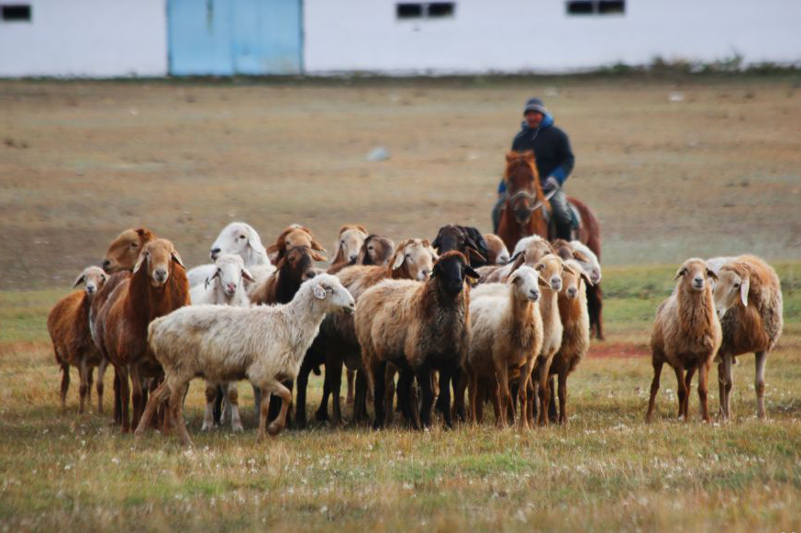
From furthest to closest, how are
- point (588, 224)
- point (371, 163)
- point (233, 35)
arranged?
point (233, 35) < point (371, 163) < point (588, 224)

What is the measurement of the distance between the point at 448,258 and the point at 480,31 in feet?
90.8

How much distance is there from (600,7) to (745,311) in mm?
26693

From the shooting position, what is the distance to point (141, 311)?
39.9ft

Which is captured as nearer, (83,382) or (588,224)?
(83,382)

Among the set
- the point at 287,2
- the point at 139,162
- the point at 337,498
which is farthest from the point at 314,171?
the point at 337,498

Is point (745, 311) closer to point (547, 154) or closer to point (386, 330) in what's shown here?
point (386, 330)

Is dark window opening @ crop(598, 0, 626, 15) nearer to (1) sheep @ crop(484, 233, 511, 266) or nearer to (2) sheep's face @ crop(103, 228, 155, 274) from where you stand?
(1) sheep @ crop(484, 233, 511, 266)

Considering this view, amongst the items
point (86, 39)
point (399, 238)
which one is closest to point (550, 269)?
point (399, 238)

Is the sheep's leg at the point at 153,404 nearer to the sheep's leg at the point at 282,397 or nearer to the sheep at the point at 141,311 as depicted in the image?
the sheep at the point at 141,311

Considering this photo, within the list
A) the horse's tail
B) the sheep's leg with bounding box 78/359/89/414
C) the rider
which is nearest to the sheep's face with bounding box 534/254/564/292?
the sheep's leg with bounding box 78/359/89/414

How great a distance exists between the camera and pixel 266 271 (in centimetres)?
1462

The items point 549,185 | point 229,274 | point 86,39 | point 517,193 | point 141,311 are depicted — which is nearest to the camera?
point 141,311

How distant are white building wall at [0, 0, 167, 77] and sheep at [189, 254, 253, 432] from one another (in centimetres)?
2615

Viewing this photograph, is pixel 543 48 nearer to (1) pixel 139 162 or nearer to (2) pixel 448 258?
(1) pixel 139 162
